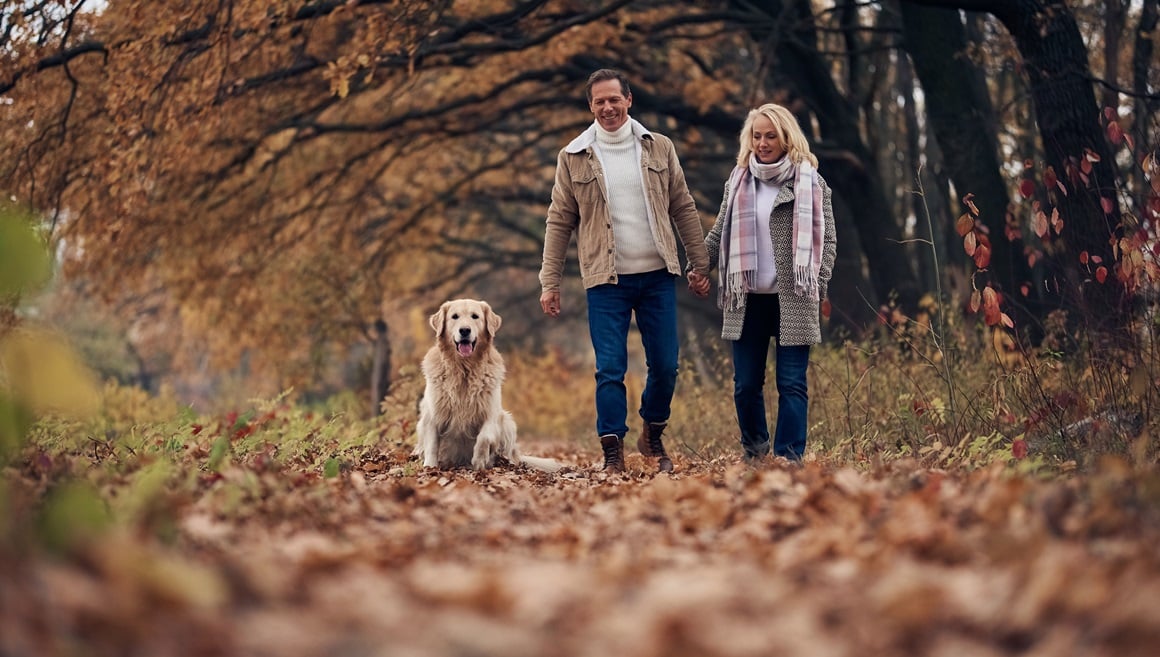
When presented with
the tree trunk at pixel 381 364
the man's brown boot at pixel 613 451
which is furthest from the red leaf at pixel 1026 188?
the tree trunk at pixel 381 364

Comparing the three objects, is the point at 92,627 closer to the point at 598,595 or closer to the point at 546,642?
the point at 546,642

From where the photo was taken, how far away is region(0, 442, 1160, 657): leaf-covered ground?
2.30m

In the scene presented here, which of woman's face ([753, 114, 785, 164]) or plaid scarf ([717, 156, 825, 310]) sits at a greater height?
woman's face ([753, 114, 785, 164])

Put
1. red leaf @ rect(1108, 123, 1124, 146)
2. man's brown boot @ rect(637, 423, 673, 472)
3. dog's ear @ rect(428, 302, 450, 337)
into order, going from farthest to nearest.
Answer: dog's ear @ rect(428, 302, 450, 337), man's brown boot @ rect(637, 423, 673, 472), red leaf @ rect(1108, 123, 1124, 146)

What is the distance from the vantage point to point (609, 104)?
7.00 meters

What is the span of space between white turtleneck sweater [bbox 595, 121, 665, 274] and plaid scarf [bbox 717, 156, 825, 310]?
41 cm

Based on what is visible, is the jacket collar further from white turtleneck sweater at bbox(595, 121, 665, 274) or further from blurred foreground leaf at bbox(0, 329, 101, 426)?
blurred foreground leaf at bbox(0, 329, 101, 426)

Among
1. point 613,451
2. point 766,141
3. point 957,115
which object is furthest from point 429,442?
point 957,115

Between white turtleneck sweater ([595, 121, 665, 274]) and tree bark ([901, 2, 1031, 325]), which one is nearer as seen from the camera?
white turtleneck sweater ([595, 121, 665, 274])

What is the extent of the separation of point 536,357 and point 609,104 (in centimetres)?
1772

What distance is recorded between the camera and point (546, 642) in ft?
7.64

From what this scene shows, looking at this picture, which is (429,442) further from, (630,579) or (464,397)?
(630,579)

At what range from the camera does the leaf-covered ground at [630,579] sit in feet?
7.55

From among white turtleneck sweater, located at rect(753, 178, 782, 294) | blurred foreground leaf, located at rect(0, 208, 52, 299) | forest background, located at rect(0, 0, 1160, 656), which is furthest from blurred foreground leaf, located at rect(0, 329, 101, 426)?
white turtleneck sweater, located at rect(753, 178, 782, 294)
